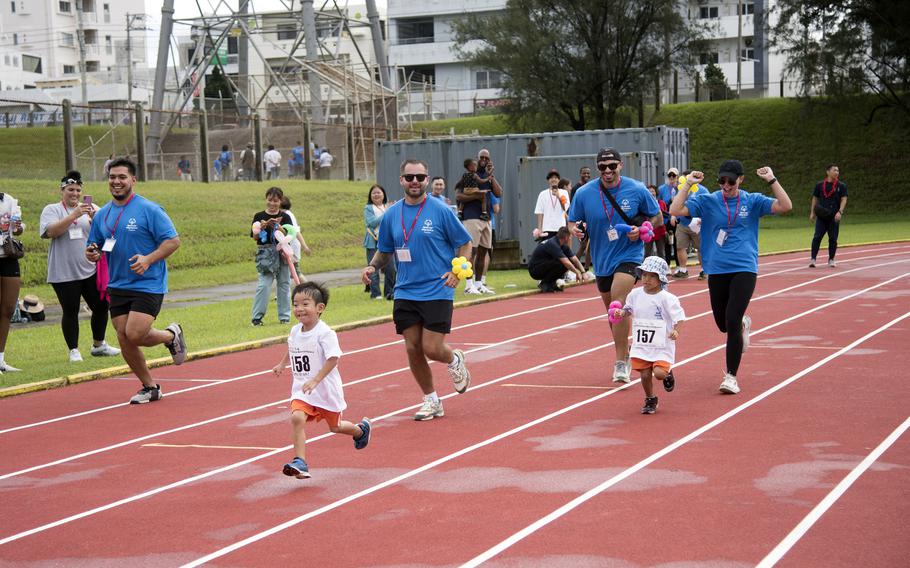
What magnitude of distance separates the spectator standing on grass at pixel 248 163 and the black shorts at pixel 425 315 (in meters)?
31.3

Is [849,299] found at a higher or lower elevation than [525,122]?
lower

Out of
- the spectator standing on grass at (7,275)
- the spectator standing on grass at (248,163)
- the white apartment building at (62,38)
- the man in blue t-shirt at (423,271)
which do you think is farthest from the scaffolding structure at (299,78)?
the white apartment building at (62,38)

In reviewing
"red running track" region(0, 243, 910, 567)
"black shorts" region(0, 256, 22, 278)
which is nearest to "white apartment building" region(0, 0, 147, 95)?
"black shorts" region(0, 256, 22, 278)

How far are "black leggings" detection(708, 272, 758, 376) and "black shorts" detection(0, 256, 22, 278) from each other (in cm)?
749

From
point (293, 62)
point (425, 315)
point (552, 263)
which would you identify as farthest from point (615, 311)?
point (293, 62)

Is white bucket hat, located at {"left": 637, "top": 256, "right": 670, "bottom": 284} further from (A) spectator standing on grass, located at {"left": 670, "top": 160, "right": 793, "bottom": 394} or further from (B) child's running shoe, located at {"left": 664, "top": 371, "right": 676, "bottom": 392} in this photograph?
A: (A) spectator standing on grass, located at {"left": 670, "top": 160, "right": 793, "bottom": 394}

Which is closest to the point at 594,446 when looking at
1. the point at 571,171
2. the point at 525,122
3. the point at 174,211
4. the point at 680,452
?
the point at 680,452

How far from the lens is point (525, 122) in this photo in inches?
2057

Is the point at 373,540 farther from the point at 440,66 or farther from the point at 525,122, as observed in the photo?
the point at 440,66

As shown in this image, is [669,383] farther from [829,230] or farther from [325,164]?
[325,164]

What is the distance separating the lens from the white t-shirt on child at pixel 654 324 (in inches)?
390

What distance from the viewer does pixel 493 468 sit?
8.03m

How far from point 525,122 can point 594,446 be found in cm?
4447

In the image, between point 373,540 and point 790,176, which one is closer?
point 373,540
